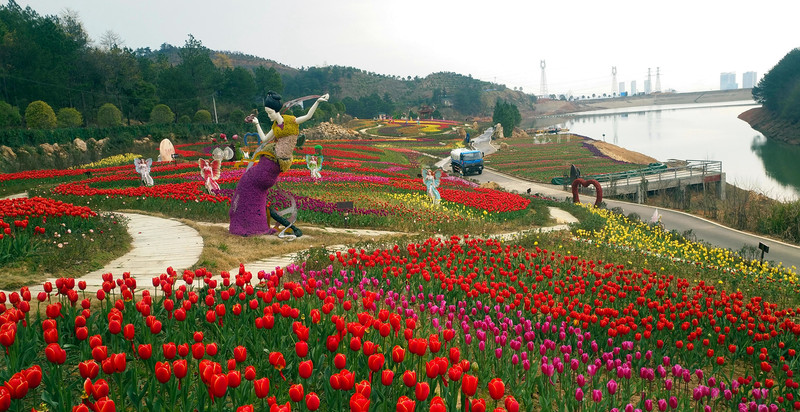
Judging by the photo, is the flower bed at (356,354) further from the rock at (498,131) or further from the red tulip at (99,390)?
the rock at (498,131)

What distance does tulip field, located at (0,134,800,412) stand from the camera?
3.20m

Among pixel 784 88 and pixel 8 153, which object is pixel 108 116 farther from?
pixel 784 88

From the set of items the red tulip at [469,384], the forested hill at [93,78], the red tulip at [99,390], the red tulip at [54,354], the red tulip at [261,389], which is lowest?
the red tulip at [469,384]

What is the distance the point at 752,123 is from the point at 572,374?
116051mm

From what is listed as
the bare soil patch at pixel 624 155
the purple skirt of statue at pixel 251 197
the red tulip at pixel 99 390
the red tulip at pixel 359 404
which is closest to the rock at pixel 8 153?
the purple skirt of statue at pixel 251 197

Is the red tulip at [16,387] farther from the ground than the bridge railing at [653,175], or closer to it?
farther from the ground

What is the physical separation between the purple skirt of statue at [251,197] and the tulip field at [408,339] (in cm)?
291

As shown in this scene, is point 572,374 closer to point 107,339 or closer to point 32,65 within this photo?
point 107,339

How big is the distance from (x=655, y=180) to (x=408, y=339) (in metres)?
31.3

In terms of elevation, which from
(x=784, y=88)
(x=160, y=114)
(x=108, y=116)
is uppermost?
(x=784, y=88)

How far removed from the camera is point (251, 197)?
1134cm

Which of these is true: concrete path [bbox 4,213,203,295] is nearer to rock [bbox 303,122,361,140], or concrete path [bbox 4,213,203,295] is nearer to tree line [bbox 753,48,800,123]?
rock [bbox 303,122,361,140]

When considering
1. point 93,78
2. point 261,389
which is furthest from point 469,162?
point 93,78

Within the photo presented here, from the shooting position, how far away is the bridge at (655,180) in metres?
29.4
